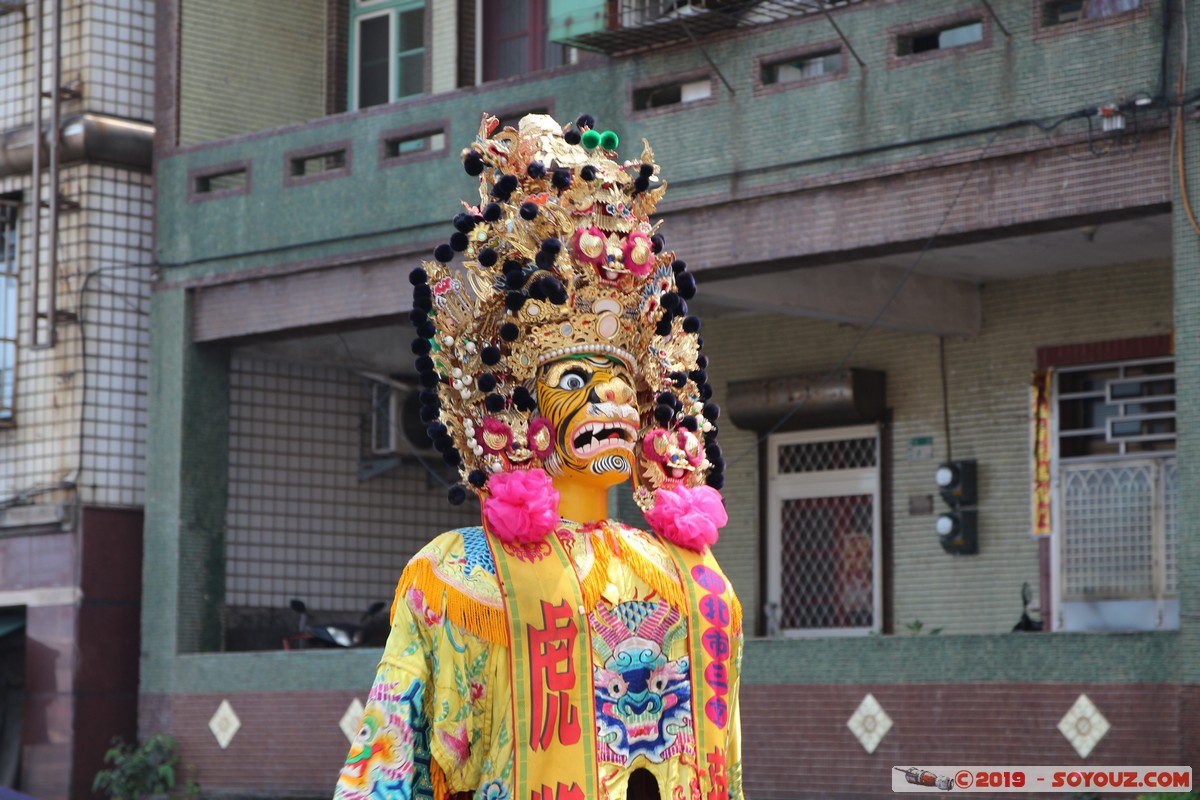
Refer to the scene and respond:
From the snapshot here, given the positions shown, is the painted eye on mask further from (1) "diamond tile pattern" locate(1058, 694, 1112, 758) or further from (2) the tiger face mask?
(1) "diamond tile pattern" locate(1058, 694, 1112, 758)

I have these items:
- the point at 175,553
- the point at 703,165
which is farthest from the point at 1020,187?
the point at 175,553

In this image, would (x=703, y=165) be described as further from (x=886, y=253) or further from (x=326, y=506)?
(x=326, y=506)

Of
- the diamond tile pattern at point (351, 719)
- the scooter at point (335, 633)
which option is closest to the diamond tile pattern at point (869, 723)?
the diamond tile pattern at point (351, 719)

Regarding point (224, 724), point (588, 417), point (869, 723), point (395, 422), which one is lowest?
point (224, 724)

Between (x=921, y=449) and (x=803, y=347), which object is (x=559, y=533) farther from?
(x=803, y=347)

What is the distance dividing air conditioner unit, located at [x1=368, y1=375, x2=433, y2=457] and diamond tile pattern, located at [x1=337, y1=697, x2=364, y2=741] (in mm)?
3211

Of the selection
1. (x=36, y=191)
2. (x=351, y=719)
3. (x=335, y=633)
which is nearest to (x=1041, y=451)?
(x=351, y=719)

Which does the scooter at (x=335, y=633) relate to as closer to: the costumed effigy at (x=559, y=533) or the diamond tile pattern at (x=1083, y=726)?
the diamond tile pattern at (x=1083, y=726)

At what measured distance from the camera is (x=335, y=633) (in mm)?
16391

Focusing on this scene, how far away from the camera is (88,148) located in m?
17.1

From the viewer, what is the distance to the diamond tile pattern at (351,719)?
50.4ft

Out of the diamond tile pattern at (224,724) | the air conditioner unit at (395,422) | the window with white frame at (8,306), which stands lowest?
the diamond tile pattern at (224,724)

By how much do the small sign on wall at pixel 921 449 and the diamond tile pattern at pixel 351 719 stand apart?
4.48 m

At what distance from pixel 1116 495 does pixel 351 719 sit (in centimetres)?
571
